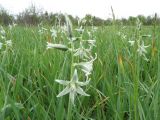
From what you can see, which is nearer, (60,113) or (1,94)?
(60,113)

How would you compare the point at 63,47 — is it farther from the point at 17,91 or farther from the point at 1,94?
the point at 17,91

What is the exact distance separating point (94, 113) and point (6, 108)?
0.52 metres

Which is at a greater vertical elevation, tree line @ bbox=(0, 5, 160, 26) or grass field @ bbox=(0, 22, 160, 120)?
tree line @ bbox=(0, 5, 160, 26)

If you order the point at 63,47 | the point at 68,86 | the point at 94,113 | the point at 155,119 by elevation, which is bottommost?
the point at 94,113

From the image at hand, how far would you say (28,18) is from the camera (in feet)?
38.9

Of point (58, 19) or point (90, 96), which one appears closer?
point (90, 96)

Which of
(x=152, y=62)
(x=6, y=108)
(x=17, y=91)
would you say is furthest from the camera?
(x=152, y=62)

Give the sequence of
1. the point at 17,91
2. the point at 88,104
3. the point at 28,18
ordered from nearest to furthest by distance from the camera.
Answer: the point at 17,91
the point at 88,104
the point at 28,18

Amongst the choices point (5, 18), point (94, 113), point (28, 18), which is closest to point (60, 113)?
point (94, 113)

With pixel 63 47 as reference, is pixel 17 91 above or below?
below

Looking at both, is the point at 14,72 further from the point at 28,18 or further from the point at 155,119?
A: the point at 28,18

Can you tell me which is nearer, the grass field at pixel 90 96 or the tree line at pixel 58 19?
the grass field at pixel 90 96

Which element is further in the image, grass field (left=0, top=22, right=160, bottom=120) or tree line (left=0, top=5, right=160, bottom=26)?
tree line (left=0, top=5, right=160, bottom=26)

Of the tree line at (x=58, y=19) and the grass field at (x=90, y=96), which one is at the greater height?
the tree line at (x=58, y=19)
